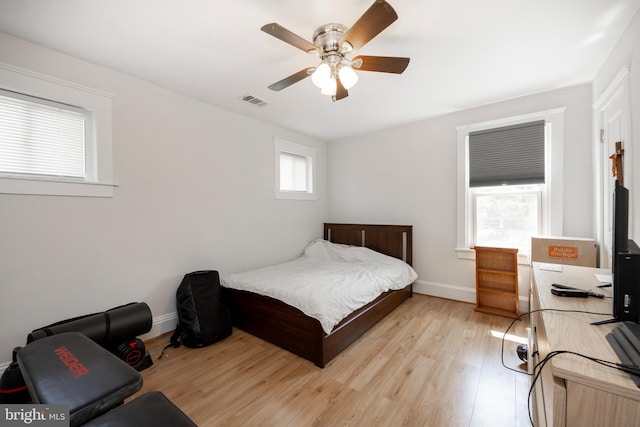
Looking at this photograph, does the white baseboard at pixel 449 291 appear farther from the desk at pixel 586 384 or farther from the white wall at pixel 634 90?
the desk at pixel 586 384

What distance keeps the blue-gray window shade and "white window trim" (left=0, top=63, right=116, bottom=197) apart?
3977 millimetres

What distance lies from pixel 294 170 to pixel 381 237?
1778 millimetres

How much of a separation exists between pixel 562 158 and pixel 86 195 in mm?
4634

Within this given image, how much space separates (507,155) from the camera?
3.00 meters

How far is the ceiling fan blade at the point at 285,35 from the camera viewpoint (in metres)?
1.38

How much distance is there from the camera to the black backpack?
2.35 m

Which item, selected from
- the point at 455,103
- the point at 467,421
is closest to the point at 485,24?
the point at 455,103

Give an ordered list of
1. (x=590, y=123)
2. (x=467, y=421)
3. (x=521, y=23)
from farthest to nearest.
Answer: (x=590, y=123) → (x=521, y=23) → (x=467, y=421)

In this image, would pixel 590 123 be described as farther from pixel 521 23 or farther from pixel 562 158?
pixel 521 23

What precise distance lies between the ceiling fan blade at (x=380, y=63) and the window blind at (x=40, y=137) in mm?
2374

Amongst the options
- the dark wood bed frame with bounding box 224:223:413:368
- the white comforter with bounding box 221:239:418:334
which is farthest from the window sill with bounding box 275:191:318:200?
the dark wood bed frame with bounding box 224:223:413:368

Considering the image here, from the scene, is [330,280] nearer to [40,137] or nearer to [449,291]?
[449,291]

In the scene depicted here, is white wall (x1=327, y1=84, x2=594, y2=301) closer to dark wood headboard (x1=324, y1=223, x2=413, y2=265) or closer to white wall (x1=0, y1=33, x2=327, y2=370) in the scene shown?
dark wood headboard (x1=324, y1=223, x2=413, y2=265)

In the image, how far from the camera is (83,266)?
2.10 meters
